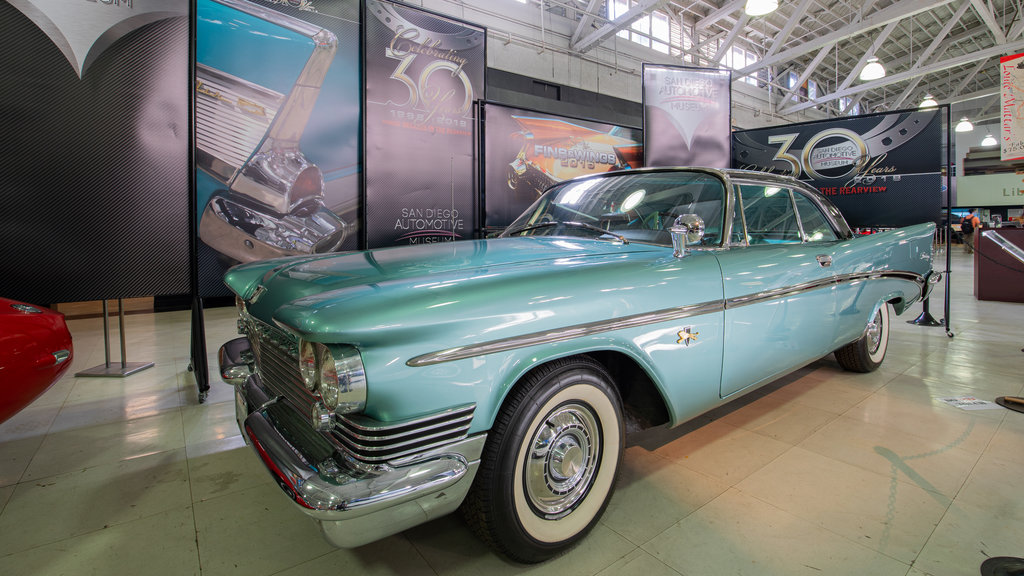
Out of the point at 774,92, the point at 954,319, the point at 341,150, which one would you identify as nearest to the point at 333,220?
the point at 341,150

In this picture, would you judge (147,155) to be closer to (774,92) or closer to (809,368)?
(809,368)

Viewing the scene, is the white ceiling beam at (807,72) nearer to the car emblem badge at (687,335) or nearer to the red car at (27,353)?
the car emblem badge at (687,335)

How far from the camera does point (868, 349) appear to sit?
11.0 ft

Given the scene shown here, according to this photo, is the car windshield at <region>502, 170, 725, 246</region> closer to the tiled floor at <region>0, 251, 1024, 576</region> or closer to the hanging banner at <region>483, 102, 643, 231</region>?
the tiled floor at <region>0, 251, 1024, 576</region>

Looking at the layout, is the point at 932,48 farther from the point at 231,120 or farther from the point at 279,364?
the point at 279,364

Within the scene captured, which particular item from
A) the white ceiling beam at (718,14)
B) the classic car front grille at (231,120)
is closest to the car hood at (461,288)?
the classic car front grille at (231,120)

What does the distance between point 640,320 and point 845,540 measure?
1000mm

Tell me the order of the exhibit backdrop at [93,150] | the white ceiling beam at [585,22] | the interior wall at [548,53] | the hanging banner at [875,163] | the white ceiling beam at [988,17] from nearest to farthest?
1. the exhibit backdrop at [93,150]
2. the hanging banner at [875,163]
3. the interior wall at [548,53]
4. the white ceiling beam at [585,22]
5. the white ceiling beam at [988,17]

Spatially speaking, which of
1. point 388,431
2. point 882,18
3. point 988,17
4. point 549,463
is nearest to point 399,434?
point 388,431

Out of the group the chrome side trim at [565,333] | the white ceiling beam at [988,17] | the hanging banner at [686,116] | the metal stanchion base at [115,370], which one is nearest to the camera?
the chrome side trim at [565,333]

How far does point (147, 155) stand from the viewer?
2.93m

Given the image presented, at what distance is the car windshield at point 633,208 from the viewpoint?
7.02ft

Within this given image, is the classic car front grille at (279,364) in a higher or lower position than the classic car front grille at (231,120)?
lower

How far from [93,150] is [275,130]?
3.17 metres
